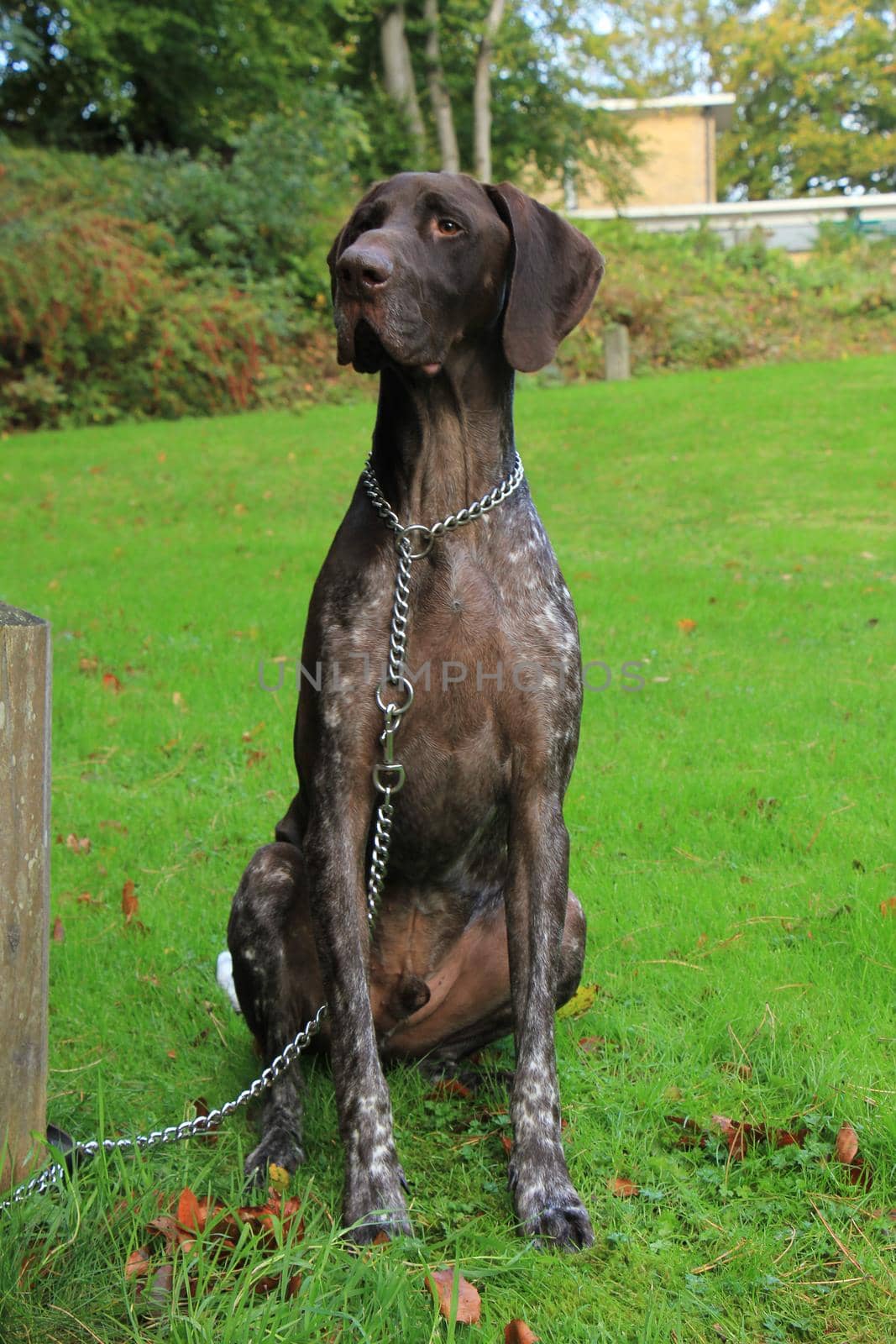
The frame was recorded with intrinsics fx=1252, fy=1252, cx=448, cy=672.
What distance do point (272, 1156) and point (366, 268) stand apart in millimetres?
2135

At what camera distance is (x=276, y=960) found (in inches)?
129

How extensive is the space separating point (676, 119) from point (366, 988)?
37937 millimetres

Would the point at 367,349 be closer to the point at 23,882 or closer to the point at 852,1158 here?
the point at 23,882

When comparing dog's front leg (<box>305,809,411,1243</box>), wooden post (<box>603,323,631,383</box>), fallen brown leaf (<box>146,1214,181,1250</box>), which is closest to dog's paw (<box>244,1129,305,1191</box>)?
dog's front leg (<box>305,809,411,1243</box>)

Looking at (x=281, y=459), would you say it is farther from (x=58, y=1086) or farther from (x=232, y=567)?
(x=58, y=1086)

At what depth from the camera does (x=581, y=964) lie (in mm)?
3414

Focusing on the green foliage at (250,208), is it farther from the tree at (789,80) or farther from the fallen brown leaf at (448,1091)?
the tree at (789,80)

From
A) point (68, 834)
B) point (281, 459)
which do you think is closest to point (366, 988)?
point (68, 834)

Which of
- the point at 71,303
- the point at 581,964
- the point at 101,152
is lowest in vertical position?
the point at 581,964

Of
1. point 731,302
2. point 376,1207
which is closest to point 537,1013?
point 376,1207

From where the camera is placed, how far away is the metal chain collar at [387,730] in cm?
303

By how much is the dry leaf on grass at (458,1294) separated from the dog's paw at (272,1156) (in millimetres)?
594

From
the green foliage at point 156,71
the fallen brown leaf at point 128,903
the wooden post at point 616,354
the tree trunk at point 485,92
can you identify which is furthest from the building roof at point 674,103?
the fallen brown leaf at point 128,903

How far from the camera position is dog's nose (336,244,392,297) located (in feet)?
9.53
